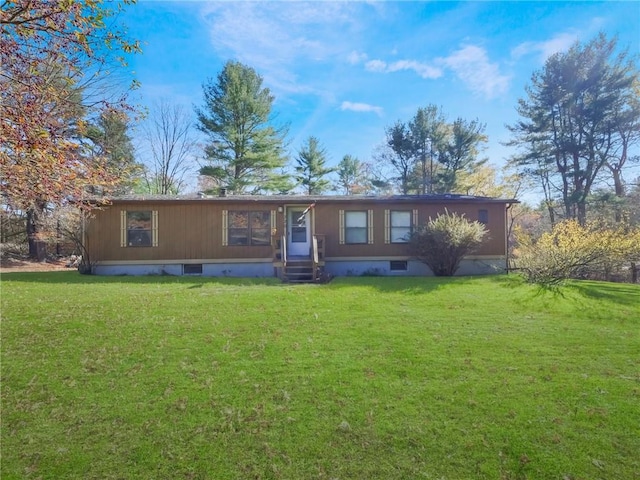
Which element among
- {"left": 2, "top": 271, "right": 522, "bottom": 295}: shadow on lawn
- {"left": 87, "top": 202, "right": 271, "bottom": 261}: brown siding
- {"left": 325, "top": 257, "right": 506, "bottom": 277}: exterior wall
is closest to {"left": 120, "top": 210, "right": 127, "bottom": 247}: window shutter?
{"left": 87, "top": 202, "right": 271, "bottom": 261}: brown siding

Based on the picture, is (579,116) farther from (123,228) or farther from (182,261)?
(123,228)

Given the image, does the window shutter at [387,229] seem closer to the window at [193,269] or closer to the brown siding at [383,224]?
the brown siding at [383,224]

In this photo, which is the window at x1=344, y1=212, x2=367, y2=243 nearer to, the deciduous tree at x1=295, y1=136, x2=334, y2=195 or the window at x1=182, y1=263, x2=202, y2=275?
the window at x1=182, y1=263, x2=202, y2=275

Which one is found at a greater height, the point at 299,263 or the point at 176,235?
the point at 176,235

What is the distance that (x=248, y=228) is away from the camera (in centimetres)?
1205

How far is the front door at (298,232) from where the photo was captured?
12.4 meters

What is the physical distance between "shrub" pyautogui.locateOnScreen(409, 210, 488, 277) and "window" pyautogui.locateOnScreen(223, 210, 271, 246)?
541 cm

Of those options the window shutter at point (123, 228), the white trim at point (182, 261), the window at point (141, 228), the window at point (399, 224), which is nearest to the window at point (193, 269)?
the white trim at point (182, 261)

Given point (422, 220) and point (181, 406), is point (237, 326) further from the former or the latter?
point (422, 220)

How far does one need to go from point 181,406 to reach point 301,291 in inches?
193

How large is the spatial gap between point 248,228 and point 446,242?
273 inches

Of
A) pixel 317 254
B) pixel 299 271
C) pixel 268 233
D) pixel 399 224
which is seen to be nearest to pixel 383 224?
pixel 399 224

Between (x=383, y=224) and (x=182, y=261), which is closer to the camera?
(x=182, y=261)

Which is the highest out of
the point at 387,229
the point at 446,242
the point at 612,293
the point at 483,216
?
the point at 483,216
